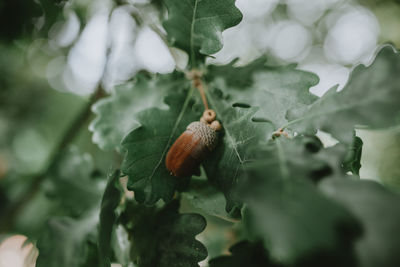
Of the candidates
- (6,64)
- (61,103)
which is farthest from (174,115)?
(61,103)

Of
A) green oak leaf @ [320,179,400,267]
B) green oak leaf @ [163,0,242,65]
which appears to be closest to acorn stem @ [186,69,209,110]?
green oak leaf @ [163,0,242,65]

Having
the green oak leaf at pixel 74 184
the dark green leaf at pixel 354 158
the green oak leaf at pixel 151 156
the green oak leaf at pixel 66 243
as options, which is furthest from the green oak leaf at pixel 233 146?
the green oak leaf at pixel 74 184

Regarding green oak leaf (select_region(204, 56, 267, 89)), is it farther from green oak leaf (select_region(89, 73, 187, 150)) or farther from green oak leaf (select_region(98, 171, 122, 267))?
green oak leaf (select_region(98, 171, 122, 267))

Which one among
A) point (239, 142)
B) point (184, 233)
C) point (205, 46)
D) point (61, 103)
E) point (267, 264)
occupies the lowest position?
point (61, 103)

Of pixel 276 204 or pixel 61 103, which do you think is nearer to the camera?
pixel 276 204

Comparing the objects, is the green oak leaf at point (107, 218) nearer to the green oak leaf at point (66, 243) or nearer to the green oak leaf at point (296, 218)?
the green oak leaf at point (66, 243)

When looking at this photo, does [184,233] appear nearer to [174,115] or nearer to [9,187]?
[174,115]
